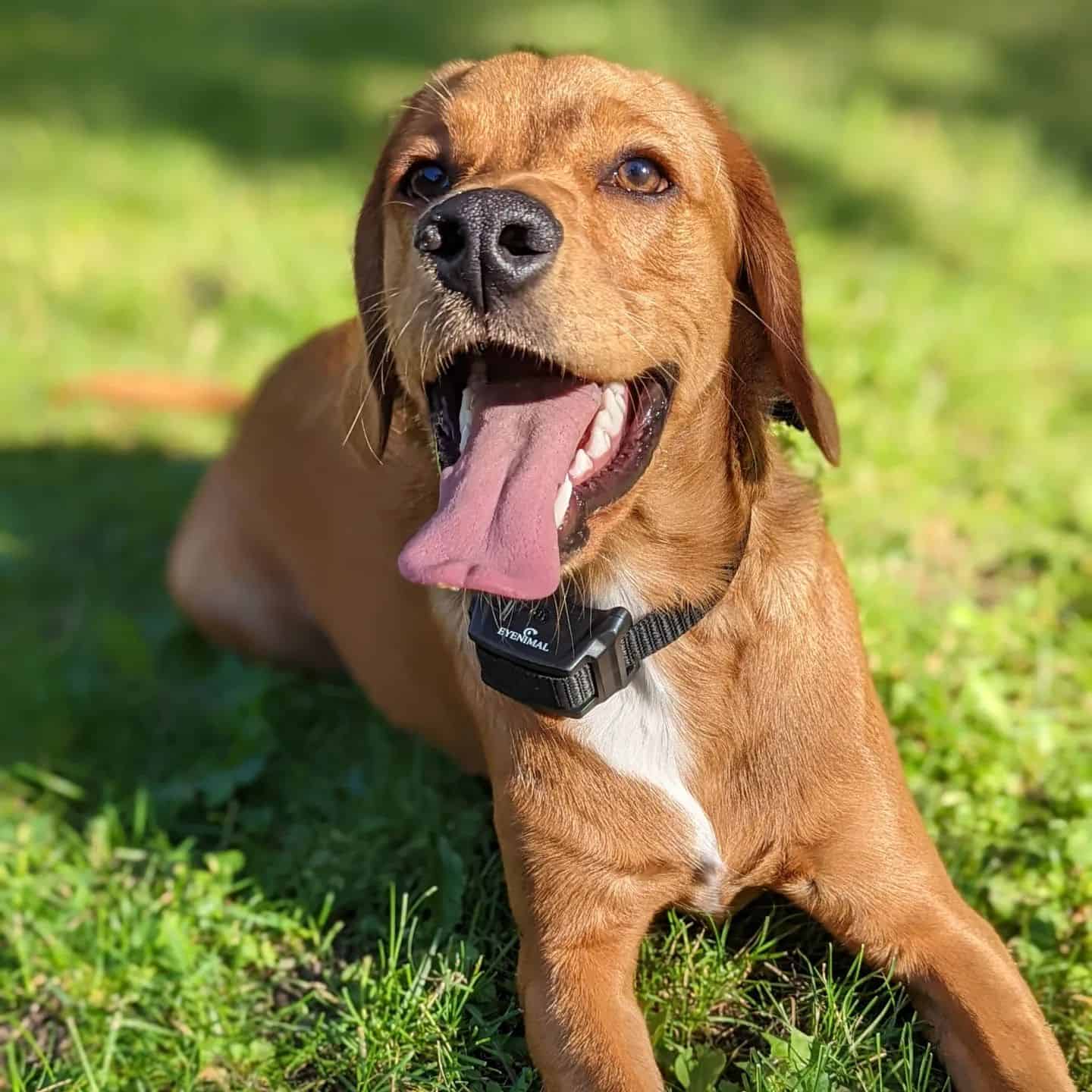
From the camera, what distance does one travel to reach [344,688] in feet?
14.1

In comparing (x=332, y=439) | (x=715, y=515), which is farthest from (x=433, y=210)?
(x=332, y=439)

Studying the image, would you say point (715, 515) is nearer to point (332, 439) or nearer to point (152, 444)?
point (332, 439)

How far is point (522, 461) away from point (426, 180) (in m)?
0.71

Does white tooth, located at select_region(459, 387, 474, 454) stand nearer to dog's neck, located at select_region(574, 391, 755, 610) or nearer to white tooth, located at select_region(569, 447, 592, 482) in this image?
white tooth, located at select_region(569, 447, 592, 482)

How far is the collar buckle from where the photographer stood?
2.65 metres

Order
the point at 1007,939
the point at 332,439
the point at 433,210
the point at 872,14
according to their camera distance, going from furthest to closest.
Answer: the point at 872,14 → the point at 332,439 → the point at 1007,939 → the point at 433,210

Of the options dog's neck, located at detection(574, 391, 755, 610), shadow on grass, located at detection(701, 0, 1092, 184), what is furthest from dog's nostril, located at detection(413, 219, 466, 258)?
shadow on grass, located at detection(701, 0, 1092, 184)

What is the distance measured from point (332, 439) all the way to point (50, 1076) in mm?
1768

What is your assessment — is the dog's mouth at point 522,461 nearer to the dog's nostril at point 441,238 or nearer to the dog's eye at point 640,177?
the dog's nostril at point 441,238

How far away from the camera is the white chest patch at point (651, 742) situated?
2695 millimetres

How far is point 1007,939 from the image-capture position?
9.91 ft

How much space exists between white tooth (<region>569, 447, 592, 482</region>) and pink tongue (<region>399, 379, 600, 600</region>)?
0.02 meters

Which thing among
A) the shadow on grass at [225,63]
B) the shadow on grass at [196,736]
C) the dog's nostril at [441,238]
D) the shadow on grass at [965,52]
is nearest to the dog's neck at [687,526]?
the dog's nostril at [441,238]

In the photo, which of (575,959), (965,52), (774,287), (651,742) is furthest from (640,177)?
(965,52)
